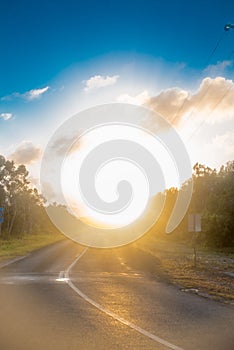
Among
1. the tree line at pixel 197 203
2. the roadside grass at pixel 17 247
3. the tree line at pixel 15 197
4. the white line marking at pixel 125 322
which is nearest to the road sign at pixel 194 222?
the white line marking at pixel 125 322

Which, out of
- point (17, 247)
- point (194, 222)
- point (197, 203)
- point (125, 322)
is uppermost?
point (197, 203)

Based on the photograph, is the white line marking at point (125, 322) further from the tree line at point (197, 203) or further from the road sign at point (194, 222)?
the tree line at point (197, 203)

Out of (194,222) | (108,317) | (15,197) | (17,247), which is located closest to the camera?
(108,317)

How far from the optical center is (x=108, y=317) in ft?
32.0

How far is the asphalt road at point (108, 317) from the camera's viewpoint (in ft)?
24.6

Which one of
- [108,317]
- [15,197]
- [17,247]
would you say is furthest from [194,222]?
[15,197]

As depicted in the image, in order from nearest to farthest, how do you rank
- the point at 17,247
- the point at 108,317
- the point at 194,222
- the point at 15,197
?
1. the point at 108,317
2. the point at 194,222
3. the point at 17,247
4. the point at 15,197

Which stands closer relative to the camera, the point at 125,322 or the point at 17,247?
the point at 125,322

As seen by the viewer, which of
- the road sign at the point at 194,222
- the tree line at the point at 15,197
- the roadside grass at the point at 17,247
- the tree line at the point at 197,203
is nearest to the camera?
the road sign at the point at 194,222

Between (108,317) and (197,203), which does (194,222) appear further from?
(197,203)

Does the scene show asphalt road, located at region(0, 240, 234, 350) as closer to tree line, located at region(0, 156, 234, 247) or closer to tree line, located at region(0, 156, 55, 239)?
tree line, located at region(0, 156, 234, 247)

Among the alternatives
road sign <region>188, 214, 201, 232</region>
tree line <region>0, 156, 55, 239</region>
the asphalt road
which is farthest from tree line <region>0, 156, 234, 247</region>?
the asphalt road

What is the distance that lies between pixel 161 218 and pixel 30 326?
103 metres

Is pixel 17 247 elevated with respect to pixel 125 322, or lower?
elevated
